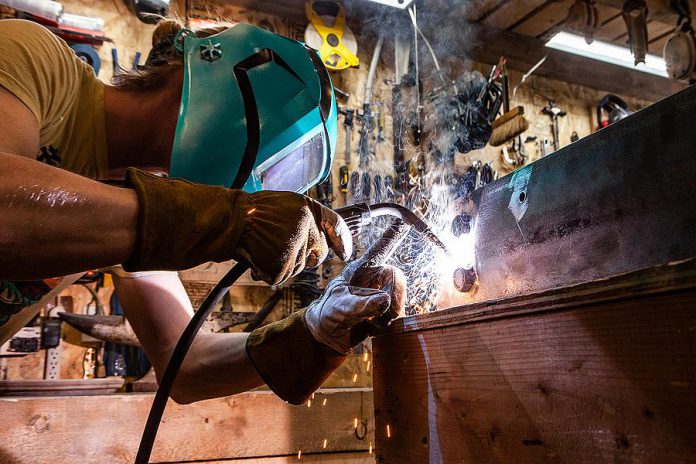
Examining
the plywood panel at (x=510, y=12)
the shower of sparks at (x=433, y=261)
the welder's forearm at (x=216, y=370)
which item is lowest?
the welder's forearm at (x=216, y=370)

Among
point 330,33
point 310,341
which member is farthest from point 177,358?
point 330,33

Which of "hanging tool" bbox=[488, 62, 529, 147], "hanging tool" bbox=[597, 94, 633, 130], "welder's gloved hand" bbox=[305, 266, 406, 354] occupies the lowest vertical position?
"welder's gloved hand" bbox=[305, 266, 406, 354]

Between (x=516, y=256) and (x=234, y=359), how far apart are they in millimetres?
906

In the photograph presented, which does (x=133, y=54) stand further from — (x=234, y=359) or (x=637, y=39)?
(x=637, y=39)

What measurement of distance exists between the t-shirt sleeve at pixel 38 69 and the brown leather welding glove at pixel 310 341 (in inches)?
32.4

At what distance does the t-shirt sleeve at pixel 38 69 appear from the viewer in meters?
1.18

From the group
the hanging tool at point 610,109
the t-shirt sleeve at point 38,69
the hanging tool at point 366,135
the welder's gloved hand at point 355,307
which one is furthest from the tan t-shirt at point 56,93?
the hanging tool at point 610,109

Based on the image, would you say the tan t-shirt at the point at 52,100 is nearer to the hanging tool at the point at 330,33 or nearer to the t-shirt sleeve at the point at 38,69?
the t-shirt sleeve at the point at 38,69

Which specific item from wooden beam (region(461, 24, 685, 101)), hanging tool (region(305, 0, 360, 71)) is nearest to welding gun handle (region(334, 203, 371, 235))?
hanging tool (region(305, 0, 360, 71))

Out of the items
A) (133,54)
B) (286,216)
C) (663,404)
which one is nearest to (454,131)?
(133,54)

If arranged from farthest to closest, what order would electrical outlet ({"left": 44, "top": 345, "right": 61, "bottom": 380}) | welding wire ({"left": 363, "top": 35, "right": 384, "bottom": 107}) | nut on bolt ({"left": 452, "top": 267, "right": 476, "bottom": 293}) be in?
welding wire ({"left": 363, "top": 35, "right": 384, "bottom": 107}) → electrical outlet ({"left": 44, "top": 345, "right": 61, "bottom": 380}) → nut on bolt ({"left": 452, "top": 267, "right": 476, "bottom": 293})

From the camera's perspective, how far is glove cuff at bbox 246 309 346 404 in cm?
160

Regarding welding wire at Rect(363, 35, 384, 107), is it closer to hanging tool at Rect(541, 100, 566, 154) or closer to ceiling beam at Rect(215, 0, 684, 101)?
ceiling beam at Rect(215, 0, 684, 101)

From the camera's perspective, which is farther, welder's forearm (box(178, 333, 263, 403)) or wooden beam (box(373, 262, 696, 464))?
welder's forearm (box(178, 333, 263, 403))
